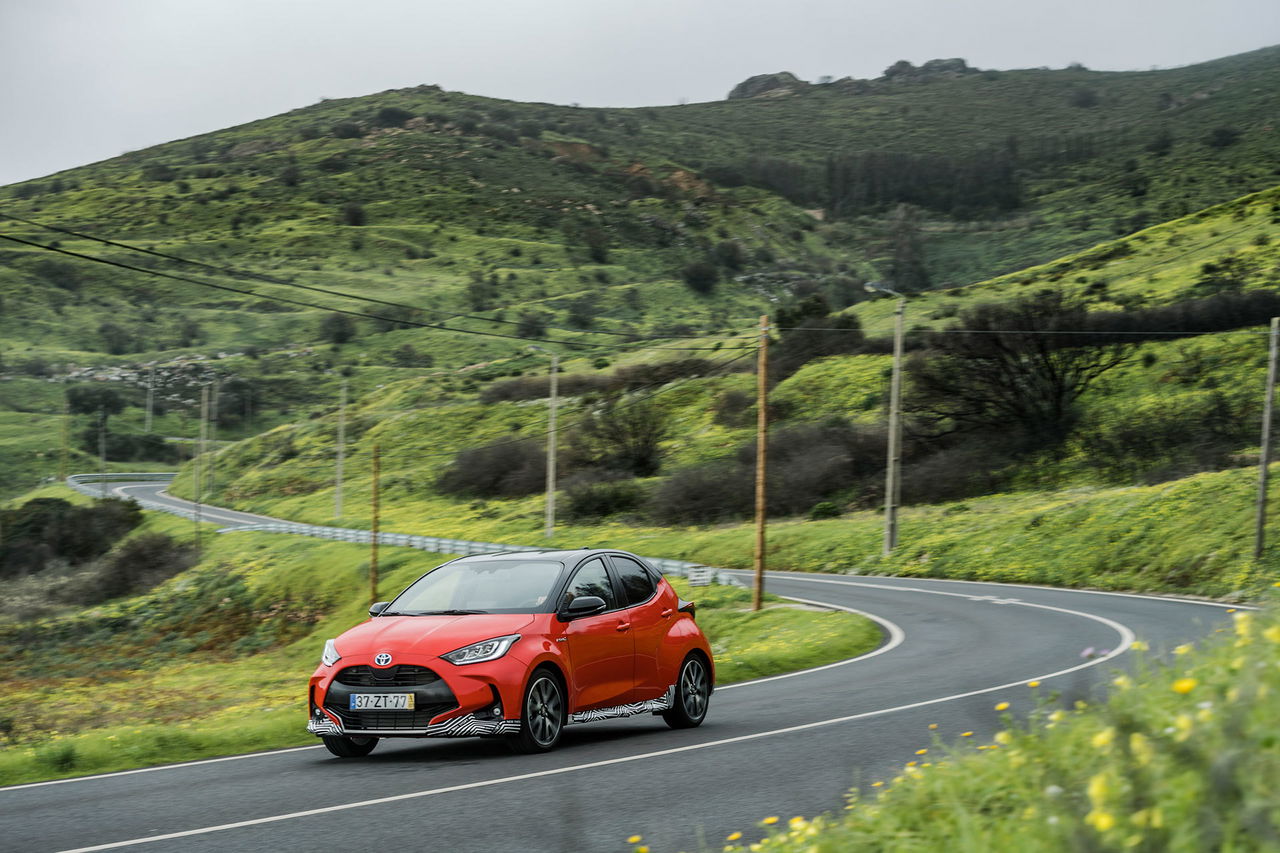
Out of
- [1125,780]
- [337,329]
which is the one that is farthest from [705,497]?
[337,329]

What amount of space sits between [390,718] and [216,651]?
3694 centimetres

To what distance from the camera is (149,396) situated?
122500 mm

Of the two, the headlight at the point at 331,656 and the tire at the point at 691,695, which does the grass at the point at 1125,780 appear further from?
the tire at the point at 691,695

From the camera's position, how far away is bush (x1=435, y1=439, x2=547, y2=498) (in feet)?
247

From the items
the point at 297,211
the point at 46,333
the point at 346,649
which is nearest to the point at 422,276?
the point at 297,211

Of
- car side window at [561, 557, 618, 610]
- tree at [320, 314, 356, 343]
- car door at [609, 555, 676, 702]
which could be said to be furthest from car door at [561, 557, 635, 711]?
tree at [320, 314, 356, 343]

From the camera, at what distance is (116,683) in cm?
3794

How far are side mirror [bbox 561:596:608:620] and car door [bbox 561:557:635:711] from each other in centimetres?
8

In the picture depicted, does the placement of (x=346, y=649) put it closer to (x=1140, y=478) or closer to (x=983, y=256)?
(x=1140, y=478)

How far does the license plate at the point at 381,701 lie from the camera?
10188 mm

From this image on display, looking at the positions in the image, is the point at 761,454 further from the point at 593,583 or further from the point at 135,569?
the point at 135,569

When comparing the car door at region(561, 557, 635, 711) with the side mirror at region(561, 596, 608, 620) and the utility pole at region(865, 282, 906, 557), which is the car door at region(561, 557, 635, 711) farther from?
the utility pole at region(865, 282, 906, 557)

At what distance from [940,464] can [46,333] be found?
349ft

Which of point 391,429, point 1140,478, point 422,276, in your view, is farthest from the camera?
point 422,276
